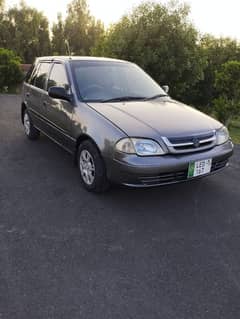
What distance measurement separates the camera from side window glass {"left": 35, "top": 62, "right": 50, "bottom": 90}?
4.72m

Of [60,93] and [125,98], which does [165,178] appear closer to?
[125,98]

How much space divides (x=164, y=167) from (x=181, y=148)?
0.30m

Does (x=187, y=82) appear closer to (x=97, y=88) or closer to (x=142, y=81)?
(x=142, y=81)

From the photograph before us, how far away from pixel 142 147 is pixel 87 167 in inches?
35.6

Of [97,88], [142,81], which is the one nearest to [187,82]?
[142,81]

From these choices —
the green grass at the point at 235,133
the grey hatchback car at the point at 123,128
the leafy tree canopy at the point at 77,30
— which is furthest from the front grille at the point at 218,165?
the leafy tree canopy at the point at 77,30

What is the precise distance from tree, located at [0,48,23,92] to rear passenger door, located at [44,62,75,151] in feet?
28.3

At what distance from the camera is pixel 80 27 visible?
24656 mm

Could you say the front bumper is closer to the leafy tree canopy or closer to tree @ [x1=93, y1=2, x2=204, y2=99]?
tree @ [x1=93, y1=2, x2=204, y2=99]

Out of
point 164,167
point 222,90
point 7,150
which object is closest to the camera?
point 164,167

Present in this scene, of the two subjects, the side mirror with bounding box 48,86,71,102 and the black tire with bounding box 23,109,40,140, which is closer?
the side mirror with bounding box 48,86,71,102

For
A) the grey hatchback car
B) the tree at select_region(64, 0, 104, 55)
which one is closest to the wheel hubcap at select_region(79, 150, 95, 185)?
the grey hatchback car

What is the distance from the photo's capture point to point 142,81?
14.7 feet

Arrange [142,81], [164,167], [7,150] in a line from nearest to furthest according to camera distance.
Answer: [164,167], [142,81], [7,150]
